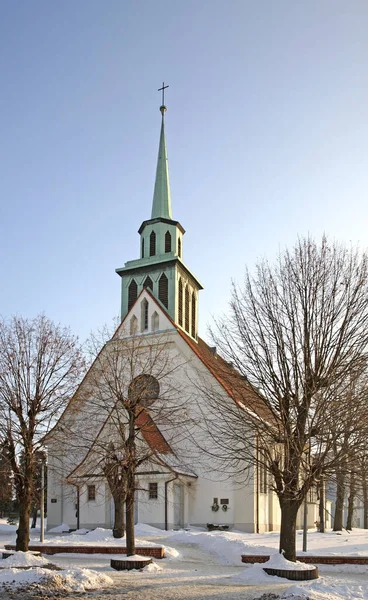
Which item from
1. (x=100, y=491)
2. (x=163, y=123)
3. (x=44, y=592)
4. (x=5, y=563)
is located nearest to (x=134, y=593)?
(x=44, y=592)

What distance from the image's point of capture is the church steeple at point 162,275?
4222 cm

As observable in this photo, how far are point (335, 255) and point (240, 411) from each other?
5812 mm

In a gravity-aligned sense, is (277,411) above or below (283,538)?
above

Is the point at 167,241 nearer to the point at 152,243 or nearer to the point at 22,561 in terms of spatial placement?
the point at 152,243

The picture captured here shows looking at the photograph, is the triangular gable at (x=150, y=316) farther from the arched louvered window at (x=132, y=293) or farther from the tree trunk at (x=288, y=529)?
the tree trunk at (x=288, y=529)

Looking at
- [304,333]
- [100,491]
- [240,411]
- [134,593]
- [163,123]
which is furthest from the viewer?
[163,123]

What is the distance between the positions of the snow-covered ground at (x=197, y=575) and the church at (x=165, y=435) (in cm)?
368

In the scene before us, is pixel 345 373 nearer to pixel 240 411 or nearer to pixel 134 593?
pixel 240 411

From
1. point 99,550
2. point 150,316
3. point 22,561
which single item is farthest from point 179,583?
point 150,316

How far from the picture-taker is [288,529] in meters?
17.4

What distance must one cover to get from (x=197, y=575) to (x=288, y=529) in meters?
2.85

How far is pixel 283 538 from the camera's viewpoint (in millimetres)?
17453

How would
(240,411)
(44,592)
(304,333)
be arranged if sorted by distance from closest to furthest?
(44,592) → (304,333) → (240,411)

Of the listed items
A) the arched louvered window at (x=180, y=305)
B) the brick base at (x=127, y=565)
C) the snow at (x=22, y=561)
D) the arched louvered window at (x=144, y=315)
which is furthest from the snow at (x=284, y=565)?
the arched louvered window at (x=180, y=305)
